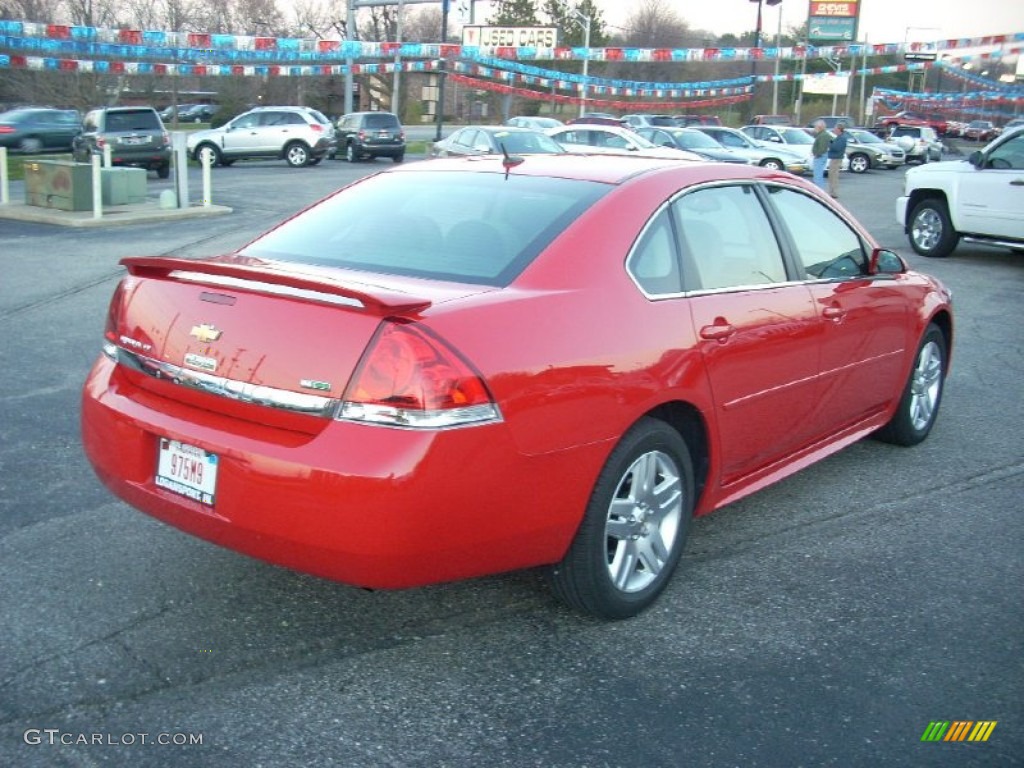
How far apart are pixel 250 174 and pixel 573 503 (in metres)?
25.8

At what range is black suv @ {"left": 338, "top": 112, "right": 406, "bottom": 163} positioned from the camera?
32844 mm

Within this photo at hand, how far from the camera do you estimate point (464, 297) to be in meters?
3.41

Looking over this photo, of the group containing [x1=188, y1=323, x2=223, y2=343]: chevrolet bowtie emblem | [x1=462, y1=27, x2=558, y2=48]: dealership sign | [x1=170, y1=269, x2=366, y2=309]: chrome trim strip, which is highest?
[x1=462, y1=27, x2=558, y2=48]: dealership sign

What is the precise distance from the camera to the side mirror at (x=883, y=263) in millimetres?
5355

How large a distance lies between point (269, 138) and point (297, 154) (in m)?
0.89

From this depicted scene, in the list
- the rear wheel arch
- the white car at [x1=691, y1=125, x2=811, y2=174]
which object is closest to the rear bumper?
the rear wheel arch

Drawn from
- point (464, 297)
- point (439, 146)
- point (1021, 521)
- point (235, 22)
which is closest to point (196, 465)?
point (464, 297)

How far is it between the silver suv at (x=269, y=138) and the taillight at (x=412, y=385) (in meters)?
28.9

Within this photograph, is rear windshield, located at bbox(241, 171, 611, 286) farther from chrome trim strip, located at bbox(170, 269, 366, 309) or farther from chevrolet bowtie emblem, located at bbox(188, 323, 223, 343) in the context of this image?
chevrolet bowtie emblem, located at bbox(188, 323, 223, 343)

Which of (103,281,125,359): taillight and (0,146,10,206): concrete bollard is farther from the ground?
(103,281,125,359): taillight

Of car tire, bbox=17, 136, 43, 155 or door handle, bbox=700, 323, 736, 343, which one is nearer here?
door handle, bbox=700, 323, 736, 343

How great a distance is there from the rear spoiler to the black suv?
29888mm

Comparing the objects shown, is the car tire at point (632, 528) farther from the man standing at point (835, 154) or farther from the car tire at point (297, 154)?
the car tire at point (297, 154)

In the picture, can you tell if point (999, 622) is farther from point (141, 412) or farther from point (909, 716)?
point (141, 412)
